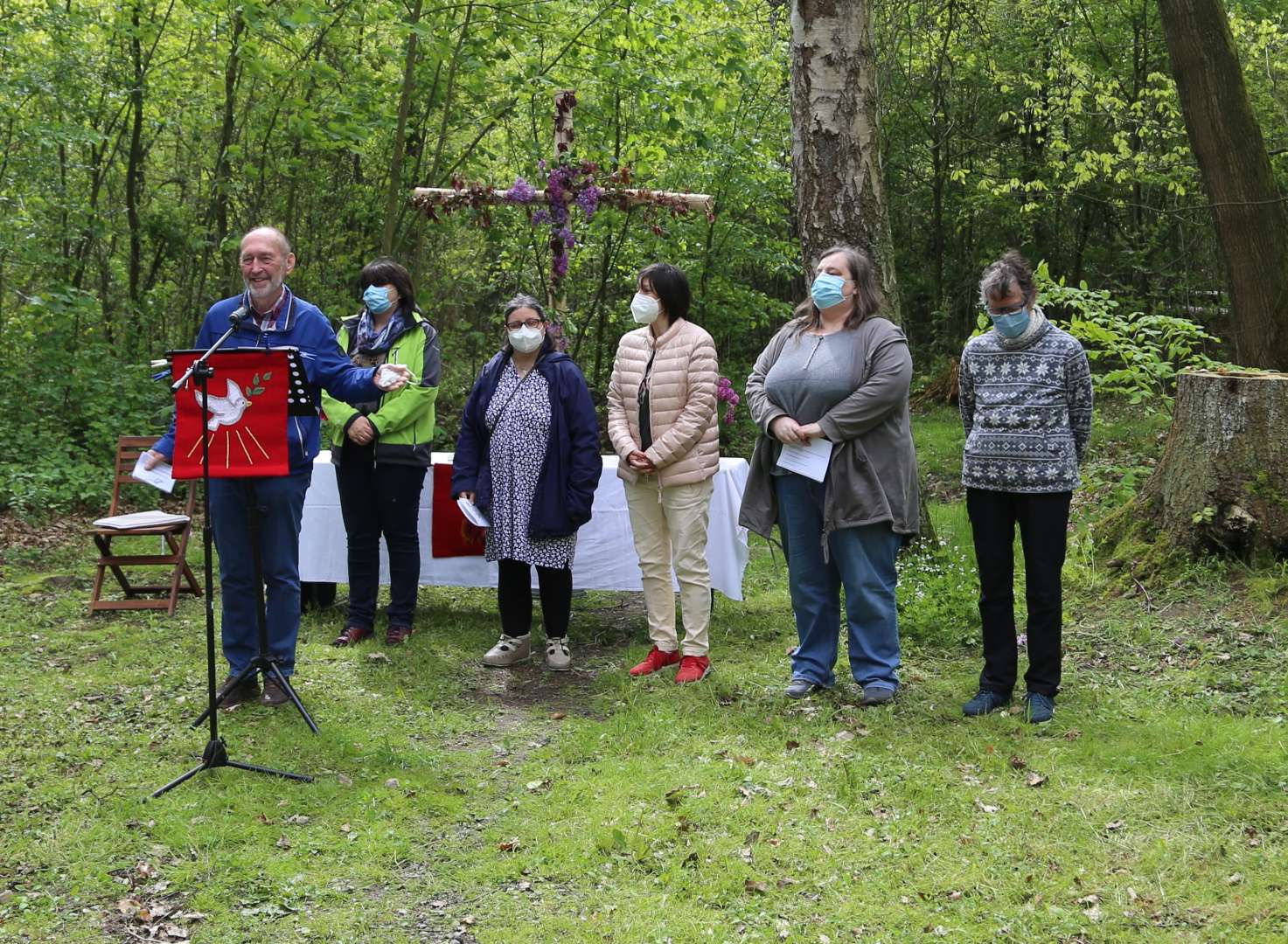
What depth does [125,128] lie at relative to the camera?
12992 millimetres

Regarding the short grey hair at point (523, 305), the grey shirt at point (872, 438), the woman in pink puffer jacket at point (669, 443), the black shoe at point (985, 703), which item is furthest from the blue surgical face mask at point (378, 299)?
the black shoe at point (985, 703)

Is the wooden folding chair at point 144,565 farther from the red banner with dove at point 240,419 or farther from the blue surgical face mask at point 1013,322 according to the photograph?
the blue surgical face mask at point 1013,322

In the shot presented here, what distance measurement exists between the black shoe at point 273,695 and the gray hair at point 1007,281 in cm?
347

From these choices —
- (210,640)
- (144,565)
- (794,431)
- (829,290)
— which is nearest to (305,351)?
(210,640)

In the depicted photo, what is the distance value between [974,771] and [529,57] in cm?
965

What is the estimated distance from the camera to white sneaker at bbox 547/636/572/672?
239 inches

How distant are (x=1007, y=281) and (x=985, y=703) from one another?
1.77 metres

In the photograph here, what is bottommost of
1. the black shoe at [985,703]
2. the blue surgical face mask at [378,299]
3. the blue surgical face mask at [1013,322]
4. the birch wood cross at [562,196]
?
the black shoe at [985,703]

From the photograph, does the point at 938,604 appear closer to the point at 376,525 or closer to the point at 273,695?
the point at 376,525

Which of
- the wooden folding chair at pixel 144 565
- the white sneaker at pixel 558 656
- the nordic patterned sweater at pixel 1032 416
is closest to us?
the nordic patterned sweater at pixel 1032 416

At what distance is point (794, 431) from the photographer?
5.03 metres

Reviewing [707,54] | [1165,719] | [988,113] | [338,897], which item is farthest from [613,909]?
[988,113]

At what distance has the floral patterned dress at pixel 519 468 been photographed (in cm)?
591

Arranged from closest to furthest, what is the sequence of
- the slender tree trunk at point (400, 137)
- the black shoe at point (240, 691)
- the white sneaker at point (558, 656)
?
the black shoe at point (240, 691) < the white sneaker at point (558, 656) < the slender tree trunk at point (400, 137)
